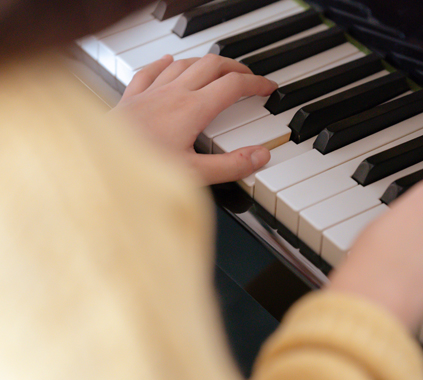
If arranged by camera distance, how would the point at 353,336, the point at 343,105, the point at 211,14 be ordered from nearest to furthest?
the point at 353,336 < the point at 343,105 < the point at 211,14

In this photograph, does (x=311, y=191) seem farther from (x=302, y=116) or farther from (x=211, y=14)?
(x=211, y=14)

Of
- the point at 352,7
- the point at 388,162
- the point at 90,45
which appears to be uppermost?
the point at 352,7

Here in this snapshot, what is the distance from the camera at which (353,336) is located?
1.20 ft

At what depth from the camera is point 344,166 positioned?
34.4 inches

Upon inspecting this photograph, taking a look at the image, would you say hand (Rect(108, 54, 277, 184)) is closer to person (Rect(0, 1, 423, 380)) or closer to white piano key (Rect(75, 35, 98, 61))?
white piano key (Rect(75, 35, 98, 61))

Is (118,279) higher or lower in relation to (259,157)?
higher

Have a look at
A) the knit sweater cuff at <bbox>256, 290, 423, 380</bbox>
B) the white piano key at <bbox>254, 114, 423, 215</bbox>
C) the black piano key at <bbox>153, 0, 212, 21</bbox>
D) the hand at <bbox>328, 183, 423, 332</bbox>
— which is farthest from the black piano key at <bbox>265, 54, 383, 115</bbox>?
the knit sweater cuff at <bbox>256, 290, 423, 380</bbox>

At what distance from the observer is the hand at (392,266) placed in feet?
1.57

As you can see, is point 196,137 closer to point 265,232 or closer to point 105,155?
point 265,232

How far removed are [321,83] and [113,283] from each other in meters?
0.71

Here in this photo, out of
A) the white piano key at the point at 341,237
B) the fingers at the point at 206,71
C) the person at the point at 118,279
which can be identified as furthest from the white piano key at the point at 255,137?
the person at the point at 118,279

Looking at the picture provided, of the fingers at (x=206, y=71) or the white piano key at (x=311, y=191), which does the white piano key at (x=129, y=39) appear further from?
the white piano key at (x=311, y=191)

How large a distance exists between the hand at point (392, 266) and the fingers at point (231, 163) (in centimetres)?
33

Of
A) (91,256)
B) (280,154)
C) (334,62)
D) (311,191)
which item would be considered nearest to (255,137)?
(280,154)
